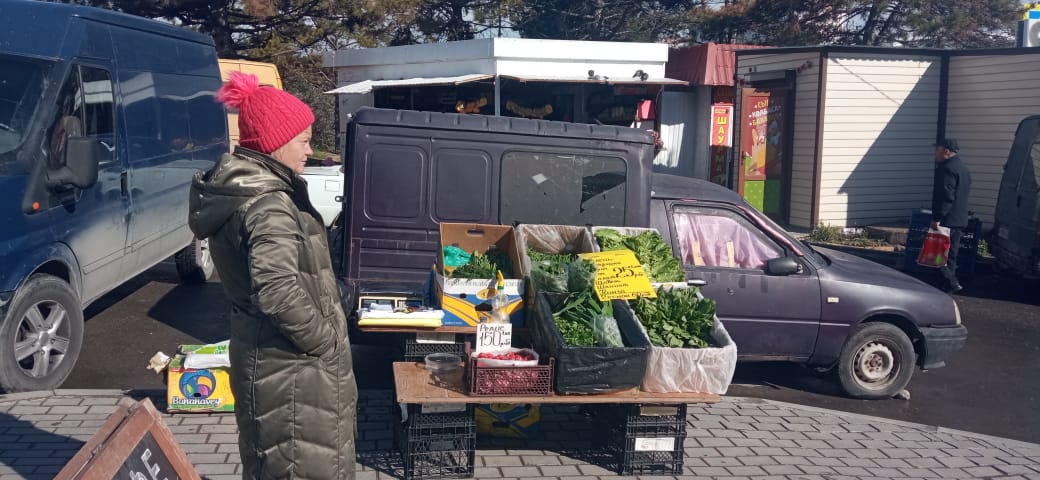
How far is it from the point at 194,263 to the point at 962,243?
988 centimetres

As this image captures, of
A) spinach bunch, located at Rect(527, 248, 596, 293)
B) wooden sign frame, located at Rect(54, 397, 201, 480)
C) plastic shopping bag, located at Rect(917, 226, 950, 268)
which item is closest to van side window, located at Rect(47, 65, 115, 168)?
spinach bunch, located at Rect(527, 248, 596, 293)

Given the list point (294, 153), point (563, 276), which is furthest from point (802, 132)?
point (294, 153)

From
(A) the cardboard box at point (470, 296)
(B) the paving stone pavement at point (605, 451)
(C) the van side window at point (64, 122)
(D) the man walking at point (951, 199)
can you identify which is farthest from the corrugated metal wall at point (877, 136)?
(C) the van side window at point (64, 122)

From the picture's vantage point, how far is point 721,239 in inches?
289

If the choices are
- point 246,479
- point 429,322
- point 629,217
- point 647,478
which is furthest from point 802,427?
point 246,479

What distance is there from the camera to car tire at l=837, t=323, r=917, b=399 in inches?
291

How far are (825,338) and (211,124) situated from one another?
282 inches

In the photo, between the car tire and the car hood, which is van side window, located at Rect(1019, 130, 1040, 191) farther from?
the car tire

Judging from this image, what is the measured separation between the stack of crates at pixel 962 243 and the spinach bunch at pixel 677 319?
→ 25.0 feet

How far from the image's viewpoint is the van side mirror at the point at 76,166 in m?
6.57

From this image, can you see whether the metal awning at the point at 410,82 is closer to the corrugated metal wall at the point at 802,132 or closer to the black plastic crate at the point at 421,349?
the corrugated metal wall at the point at 802,132

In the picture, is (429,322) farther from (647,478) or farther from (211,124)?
(211,124)

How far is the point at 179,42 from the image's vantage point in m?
9.77

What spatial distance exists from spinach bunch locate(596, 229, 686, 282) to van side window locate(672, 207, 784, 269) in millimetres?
749
